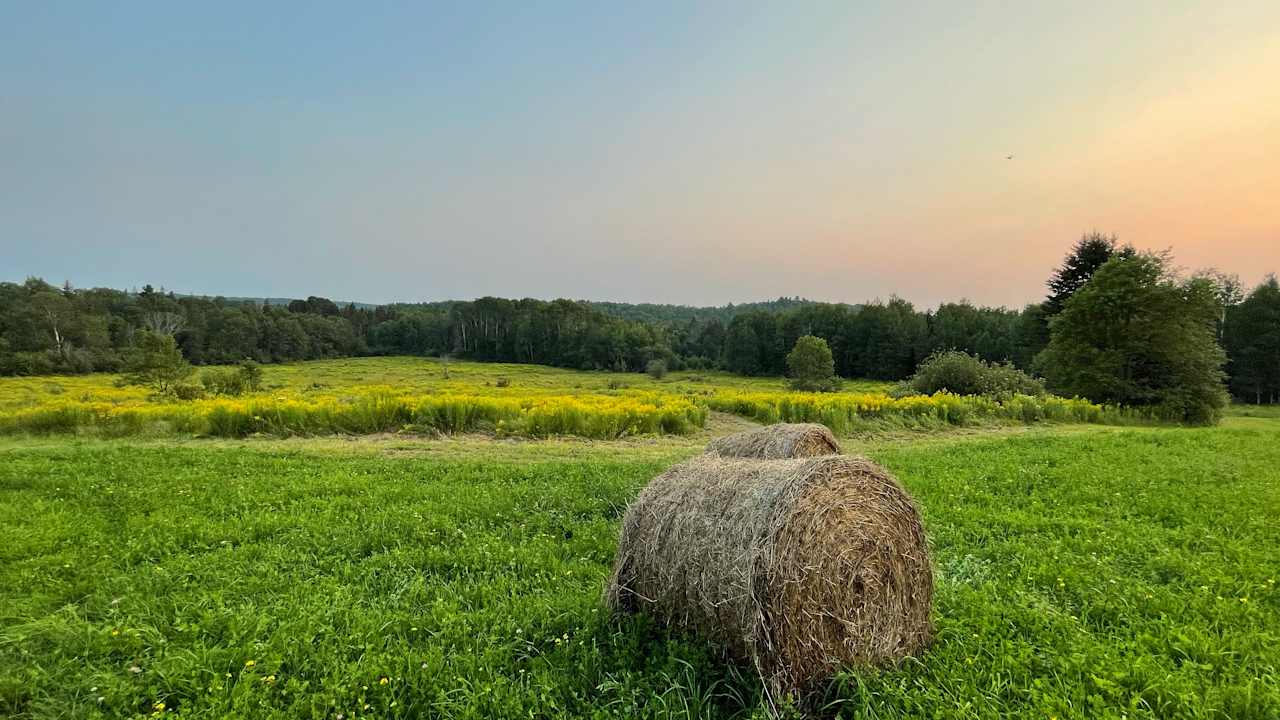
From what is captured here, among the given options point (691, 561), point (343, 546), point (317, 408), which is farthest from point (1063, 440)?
point (317, 408)

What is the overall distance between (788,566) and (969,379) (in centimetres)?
2540

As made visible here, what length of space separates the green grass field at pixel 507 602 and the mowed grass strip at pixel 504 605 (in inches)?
0.9

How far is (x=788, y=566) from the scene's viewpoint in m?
3.55

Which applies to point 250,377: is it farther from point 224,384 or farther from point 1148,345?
point 1148,345

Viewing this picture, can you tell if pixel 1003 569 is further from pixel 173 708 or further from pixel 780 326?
pixel 780 326

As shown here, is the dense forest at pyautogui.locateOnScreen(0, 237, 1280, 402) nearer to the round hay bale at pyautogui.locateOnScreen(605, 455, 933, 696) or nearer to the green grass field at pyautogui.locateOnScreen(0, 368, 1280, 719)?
the green grass field at pyautogui.locateOnScreen(0, 368, 1280, 719)

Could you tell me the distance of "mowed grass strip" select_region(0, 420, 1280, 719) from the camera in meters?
3.43

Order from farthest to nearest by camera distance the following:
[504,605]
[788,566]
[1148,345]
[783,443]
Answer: [1148,345] < [783,443] < [504,605] < [788,566]

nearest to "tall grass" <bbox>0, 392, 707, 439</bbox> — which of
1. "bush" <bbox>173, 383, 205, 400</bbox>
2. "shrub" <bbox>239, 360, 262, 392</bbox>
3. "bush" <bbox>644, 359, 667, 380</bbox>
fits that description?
"bush" <bbox>173, 383, 205, 400</bbox>

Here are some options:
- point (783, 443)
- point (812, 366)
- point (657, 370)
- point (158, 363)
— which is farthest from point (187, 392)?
point (657, 370)

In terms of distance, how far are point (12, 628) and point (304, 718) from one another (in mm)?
2652

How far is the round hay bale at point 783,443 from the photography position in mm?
7074

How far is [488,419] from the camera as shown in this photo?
16.3 m

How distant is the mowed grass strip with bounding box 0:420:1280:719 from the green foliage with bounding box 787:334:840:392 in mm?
38927
